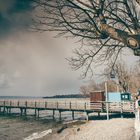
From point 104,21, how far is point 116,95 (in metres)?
30.6

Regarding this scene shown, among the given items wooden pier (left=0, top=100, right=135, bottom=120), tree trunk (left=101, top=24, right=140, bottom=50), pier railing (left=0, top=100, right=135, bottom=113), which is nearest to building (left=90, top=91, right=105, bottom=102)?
pier railing (left=0, top=100, right=135, bottom=113)

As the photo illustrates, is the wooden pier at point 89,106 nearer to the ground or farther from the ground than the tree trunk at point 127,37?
nearer to the ground

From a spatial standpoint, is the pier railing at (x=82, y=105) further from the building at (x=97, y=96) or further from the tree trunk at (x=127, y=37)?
the tree trunk at (x=127, y=37)

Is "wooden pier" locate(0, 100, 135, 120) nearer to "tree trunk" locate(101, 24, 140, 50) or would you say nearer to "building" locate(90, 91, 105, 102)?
"building" locate(90, 91, 105, 102)

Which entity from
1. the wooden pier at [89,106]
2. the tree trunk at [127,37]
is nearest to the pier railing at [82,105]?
the wooden pier at [89,106]

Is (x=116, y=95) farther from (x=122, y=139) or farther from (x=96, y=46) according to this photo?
(x=96, y=46)

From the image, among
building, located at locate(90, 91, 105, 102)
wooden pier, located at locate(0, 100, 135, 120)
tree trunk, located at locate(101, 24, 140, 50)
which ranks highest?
tree trunk, located at locate(101, 24, 140, 50)

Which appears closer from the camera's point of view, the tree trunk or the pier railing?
the tree trunk

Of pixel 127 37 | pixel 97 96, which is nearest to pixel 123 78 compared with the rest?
pixel 97 96

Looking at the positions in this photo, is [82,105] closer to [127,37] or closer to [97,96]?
[97,96]

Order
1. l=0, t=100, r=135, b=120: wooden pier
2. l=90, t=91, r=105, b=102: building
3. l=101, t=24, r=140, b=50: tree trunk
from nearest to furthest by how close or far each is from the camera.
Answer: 1. l=101, t=24, r=140, b=50: tree trunk
2. l=0, t=100, r=135, b=120: wooden pier
3. l=90, t=91, r=105, b=102: building

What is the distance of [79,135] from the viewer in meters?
20.8

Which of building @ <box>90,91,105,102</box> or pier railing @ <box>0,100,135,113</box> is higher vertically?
building @ <box>90,91,105,102</box>

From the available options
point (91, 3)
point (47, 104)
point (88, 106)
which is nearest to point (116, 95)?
point (88, 106)
